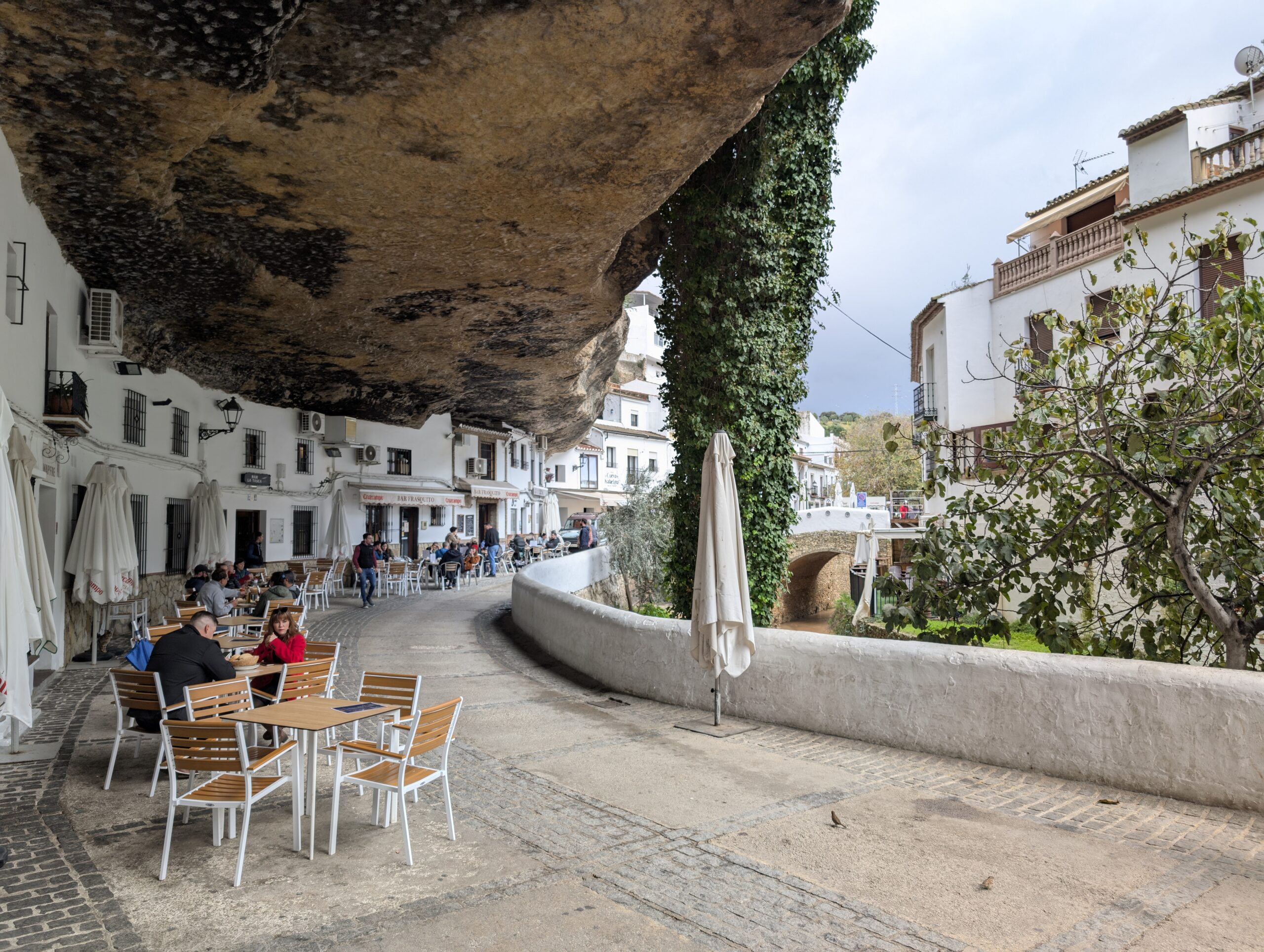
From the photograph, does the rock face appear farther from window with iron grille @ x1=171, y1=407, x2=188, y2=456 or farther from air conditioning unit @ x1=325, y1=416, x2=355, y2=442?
air conditioning unit @ x1=325, y1=416, x2=355, y2=442

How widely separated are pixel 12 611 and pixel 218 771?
149 centimetres

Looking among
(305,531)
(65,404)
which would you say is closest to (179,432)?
(305,531)

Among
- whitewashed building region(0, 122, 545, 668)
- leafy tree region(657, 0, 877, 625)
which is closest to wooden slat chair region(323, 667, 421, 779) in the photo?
whitewashed building region(0, 122, 545, 668)

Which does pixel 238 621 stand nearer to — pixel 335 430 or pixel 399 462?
pixel 335 430

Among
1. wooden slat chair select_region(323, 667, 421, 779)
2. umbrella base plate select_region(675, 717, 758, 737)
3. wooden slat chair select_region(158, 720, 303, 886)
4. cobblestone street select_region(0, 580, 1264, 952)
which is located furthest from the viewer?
umbrella base plate select_region(675, 717, 758, 737)

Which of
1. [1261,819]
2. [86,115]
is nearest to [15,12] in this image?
[86,115]

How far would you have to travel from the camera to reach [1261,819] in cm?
493

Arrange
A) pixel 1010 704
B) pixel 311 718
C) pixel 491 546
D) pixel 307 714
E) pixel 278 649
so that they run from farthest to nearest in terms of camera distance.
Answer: pixel 491 546 → pixel 278 649 → pixel 1010 704 → pixel 307 714 → pixel 311 718

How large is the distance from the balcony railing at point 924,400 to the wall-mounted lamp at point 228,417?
75.0 ft

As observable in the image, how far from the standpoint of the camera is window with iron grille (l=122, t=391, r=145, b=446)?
1320cm

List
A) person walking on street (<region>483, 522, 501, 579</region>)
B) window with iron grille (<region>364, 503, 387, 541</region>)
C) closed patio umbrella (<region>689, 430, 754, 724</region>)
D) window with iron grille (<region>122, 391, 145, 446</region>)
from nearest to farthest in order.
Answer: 1. closed patio umbrella (<region>689, 430, 754, 724</region>)
2. window with iron grille (<region>122, 391, 145, 446</region>)
3. window with iron grille (<region>364, 503, 387, 541</region>)
4. person walking on street (<region>483, 522, 501, 579</region>)

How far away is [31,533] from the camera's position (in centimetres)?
723

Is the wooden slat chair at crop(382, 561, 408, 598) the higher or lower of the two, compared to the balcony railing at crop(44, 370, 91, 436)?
lower

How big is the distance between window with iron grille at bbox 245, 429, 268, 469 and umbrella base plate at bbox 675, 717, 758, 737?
15.1 m
